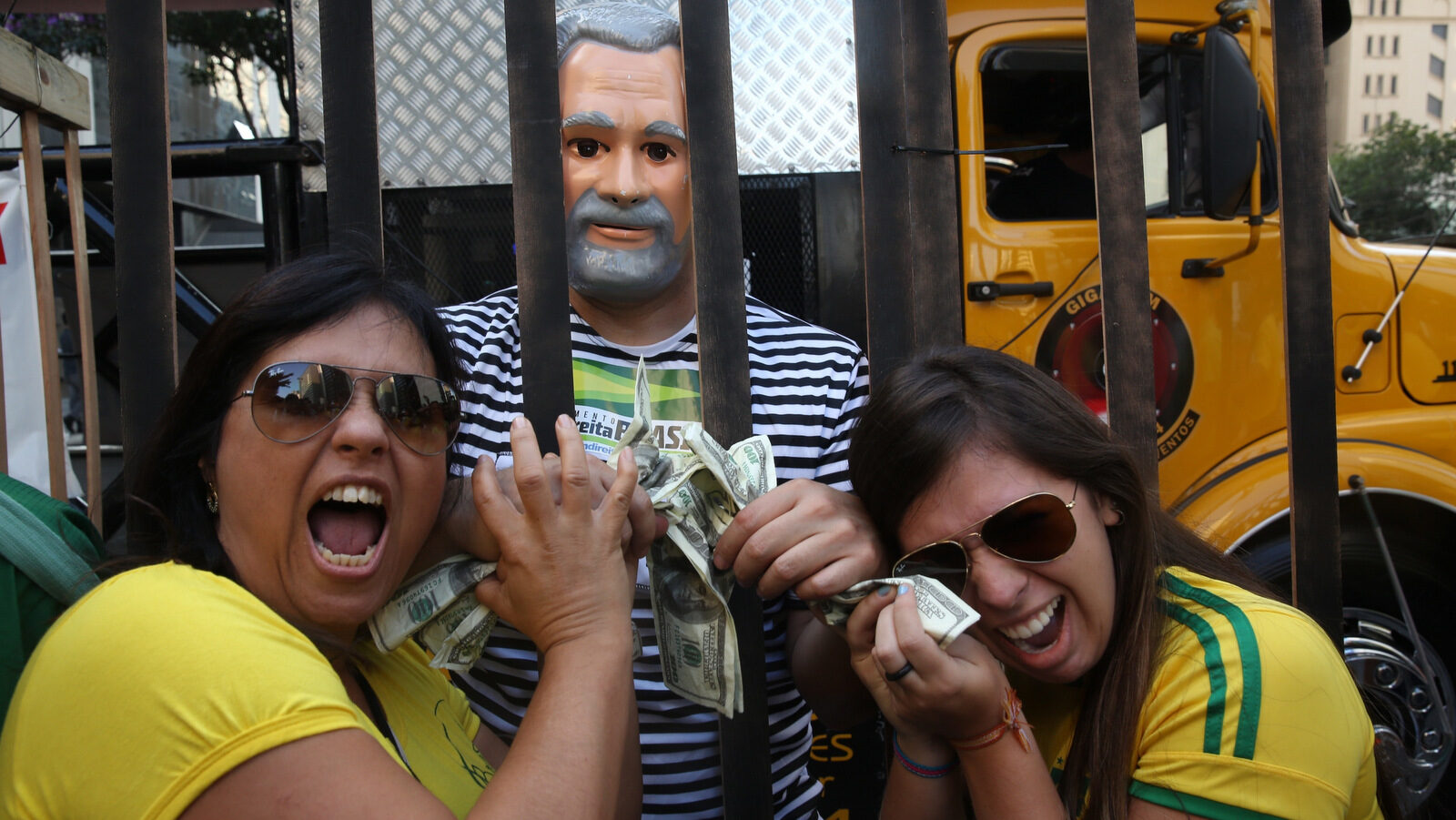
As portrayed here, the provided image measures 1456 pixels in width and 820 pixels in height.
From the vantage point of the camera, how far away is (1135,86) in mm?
1621

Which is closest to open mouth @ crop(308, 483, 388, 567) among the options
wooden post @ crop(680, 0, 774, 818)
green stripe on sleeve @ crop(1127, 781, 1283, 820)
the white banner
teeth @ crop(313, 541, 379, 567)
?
teeth @ crop(313, 541, 379, 567)

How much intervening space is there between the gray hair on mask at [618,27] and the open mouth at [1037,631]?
4.61 feet

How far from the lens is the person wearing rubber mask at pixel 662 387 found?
1.38m

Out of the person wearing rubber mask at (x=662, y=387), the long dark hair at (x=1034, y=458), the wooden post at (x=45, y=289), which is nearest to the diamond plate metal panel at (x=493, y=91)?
the wooden post at (x=45, y=289)

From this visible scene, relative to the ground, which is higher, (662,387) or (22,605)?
(662,387)

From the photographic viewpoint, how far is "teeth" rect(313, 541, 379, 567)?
118 cm

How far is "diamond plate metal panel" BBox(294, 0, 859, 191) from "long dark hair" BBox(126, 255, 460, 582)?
5.90 ft

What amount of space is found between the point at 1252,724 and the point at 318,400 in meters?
1.27

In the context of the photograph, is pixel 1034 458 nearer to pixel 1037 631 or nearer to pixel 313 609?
pixel 1037 631

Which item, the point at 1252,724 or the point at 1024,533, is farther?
the point at 1024,533

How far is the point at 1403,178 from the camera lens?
60.1 feet

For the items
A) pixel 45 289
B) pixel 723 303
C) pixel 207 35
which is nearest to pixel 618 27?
pixel 723 303

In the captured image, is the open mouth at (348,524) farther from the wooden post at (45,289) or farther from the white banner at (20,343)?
the white banner at (20,343)

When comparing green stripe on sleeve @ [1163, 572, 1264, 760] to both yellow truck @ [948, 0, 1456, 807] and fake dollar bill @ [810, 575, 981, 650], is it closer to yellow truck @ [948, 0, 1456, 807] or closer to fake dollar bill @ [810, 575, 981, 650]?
fake dollar bill @ [810, 575, 981, 650]
